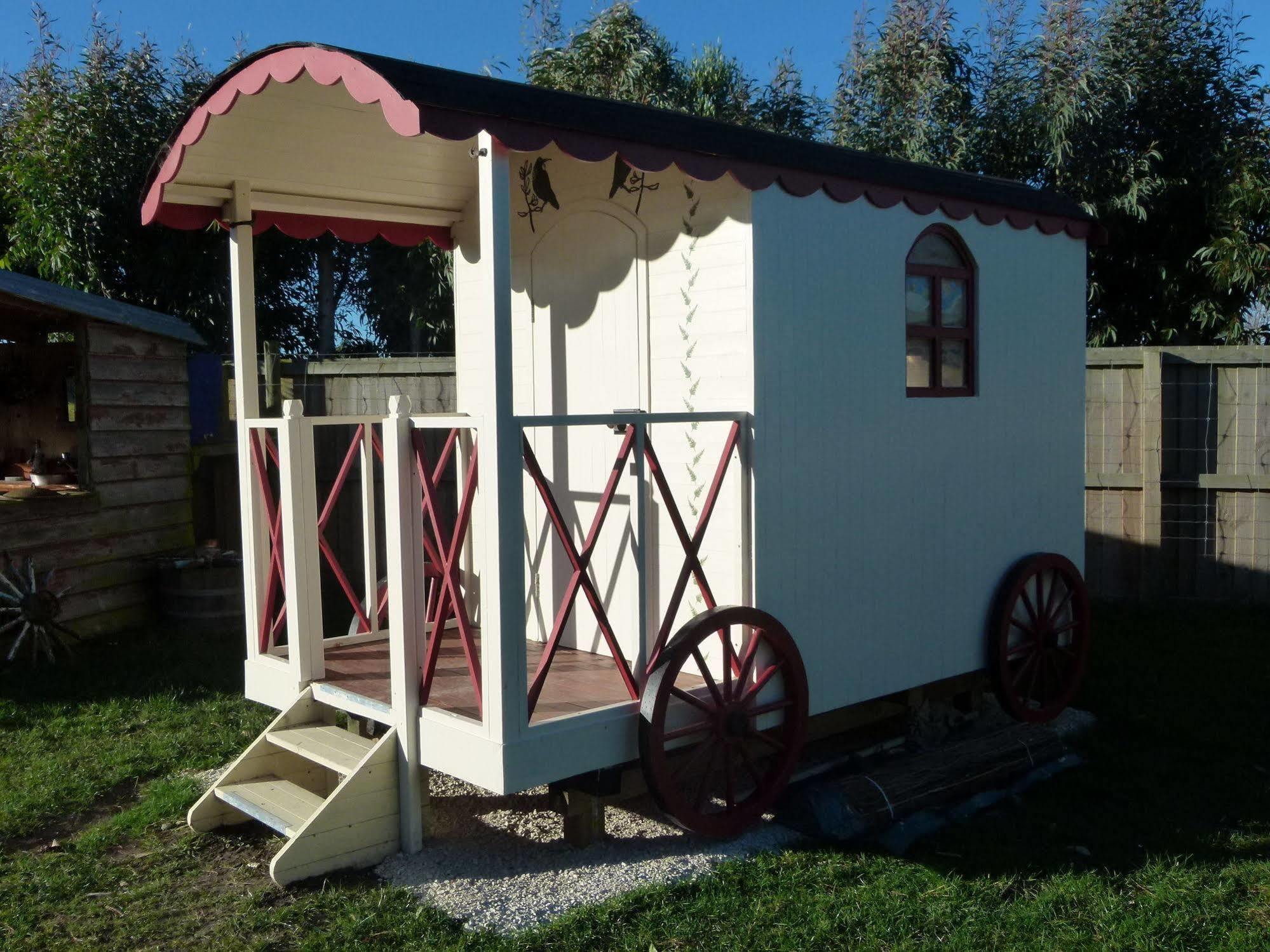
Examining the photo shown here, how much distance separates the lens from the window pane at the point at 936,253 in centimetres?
505

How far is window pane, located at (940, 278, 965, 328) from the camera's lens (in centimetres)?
518

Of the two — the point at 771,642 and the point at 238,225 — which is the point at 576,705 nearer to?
the point at 771,642

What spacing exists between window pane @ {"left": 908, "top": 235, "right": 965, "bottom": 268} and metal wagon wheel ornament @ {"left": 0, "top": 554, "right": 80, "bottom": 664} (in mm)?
5285

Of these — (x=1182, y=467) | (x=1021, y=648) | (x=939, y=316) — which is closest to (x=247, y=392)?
(x=939, y=316)

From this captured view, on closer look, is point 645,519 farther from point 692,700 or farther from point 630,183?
point 630,183

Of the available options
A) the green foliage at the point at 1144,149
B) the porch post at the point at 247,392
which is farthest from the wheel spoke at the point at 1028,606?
the green foliage at the point at 1144,149

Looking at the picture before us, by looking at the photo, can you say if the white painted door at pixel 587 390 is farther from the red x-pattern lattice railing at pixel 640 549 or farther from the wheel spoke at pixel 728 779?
the wheel spoke at pixel 728 779

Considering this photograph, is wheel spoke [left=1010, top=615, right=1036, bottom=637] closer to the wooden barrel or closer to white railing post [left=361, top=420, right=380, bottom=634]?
white railing post [left=361, top=420, right=380, bottom=634]

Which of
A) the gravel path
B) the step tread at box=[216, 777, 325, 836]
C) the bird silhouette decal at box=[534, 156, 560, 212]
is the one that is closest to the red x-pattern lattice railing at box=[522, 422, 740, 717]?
the gravel path

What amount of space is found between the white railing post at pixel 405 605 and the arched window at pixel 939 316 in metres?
2.29

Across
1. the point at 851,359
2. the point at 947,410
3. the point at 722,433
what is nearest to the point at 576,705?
the point at 722,433

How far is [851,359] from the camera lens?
15.4ft

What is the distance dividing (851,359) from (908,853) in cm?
196

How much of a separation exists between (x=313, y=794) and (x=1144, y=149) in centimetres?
1183
